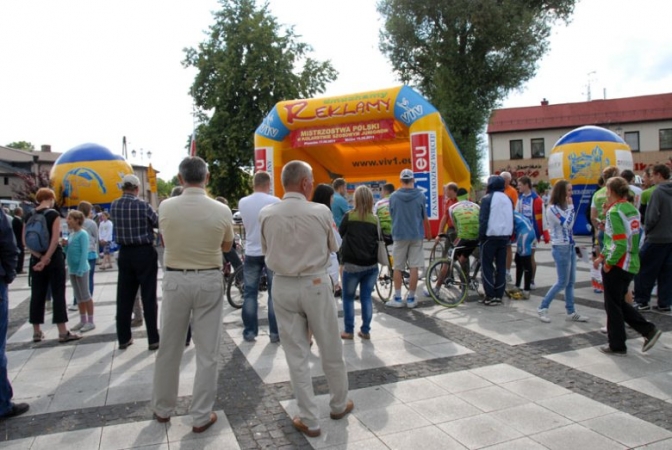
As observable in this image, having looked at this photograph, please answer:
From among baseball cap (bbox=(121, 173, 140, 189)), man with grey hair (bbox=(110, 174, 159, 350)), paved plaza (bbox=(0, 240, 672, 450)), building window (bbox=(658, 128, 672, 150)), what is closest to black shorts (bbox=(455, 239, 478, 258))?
paved plaza (bbox=(0, 240, 672, 450))

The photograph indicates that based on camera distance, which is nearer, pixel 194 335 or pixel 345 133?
pixel 194 335

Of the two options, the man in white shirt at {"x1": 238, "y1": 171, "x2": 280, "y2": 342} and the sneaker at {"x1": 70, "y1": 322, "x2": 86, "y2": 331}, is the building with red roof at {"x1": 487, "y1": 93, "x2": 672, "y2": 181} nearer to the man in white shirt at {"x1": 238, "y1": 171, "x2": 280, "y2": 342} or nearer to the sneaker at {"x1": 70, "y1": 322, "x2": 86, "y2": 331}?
the man in white shirt at {"x1": 238, "y1": 171, "x2": 280, "y2": 342}

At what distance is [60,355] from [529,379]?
4.86 metres

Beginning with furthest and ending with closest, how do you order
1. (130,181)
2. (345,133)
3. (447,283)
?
(345,133) < (447,283) < (130,181)

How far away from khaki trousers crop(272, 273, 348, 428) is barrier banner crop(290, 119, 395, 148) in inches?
507

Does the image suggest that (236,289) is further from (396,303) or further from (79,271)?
(396,303)

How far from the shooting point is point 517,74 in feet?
87.6

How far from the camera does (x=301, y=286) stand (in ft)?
11.4

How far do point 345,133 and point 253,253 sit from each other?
448 inches

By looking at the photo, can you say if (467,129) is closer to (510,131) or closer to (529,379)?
(510,131)

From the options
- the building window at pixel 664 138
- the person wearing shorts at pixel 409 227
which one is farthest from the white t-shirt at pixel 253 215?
the building window at pixel 664 138

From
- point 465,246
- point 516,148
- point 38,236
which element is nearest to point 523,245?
point 465,246

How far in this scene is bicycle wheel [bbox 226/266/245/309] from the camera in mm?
7762

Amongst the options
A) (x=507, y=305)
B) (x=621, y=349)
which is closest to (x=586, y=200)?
(x=507, y=305)
